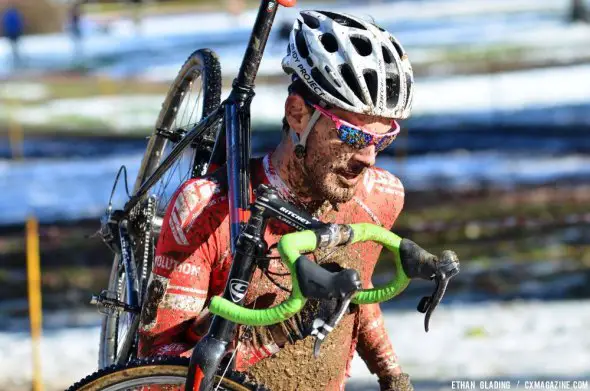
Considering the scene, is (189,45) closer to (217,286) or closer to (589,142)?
(589,142)

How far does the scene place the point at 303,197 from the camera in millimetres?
3625

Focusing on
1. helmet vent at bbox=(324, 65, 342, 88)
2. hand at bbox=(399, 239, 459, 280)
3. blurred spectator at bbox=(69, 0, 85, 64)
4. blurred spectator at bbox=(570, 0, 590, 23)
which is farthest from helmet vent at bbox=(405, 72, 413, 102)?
blurred spectator at bbox=(69, 0, 85, 64)

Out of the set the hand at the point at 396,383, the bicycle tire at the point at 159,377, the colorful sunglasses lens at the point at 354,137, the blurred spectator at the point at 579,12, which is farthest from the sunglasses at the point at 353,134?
the blurred spectator at the point at 579,12

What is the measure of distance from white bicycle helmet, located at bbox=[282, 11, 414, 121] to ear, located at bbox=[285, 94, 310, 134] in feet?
0.21

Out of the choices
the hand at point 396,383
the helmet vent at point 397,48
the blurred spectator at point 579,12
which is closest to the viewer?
the helmet vent at point 397,48

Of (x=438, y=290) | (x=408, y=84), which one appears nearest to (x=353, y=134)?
(x=408, y=84)

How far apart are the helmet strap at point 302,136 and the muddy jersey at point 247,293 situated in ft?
0.51

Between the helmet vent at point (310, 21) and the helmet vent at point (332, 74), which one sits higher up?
the helmet vent at point (310, 21)

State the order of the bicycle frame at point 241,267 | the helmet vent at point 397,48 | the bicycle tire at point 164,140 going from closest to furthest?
the bicycle frame at point 241,267
the helmet vent at point 397,48
the bicycle tire at point 164,140

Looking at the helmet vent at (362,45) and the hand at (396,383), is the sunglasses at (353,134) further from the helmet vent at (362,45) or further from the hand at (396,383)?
the hand at (396,383)

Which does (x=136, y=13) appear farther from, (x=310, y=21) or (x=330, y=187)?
(x=330, y=187)

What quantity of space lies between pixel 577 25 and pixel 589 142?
50.4ft

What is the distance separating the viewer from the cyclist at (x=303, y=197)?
341 centimetres

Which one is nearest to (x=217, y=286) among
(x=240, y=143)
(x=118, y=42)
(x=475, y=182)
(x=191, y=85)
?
(x=240, y=143)
